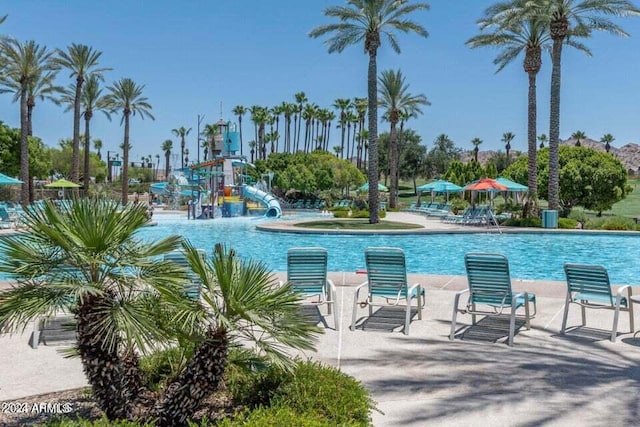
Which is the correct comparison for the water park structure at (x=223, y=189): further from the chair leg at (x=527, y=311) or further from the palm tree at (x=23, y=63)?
the chair leg at (x=527, y=311)

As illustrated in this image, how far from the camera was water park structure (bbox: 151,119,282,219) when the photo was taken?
122 feet

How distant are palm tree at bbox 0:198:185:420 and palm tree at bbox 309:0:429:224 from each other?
22944 millimetres

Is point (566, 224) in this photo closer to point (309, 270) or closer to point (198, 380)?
point (309, 270)

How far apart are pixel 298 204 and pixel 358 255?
37.7 meters

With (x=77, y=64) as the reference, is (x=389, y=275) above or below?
below

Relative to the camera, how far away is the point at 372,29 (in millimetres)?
26953

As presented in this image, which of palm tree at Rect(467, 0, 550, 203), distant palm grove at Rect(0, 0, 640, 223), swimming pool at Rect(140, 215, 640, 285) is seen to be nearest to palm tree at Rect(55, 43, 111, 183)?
distant palm grove at Rect(0, 0, 640, 223)

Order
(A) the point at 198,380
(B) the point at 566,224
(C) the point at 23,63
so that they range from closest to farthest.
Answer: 1. (A) the point at 198,380
2. (B) the point at 566,224
3. (C) the point at 23,63

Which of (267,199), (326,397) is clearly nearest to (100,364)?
(326,397)

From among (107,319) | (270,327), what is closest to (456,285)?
(270,327)

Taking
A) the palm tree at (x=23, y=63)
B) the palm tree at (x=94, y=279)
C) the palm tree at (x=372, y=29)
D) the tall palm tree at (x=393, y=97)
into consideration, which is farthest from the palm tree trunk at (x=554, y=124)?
the palm tree at (x=23, y=63)

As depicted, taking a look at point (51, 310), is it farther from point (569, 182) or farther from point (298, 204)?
point (298, 204)

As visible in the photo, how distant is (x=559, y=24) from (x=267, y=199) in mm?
22381

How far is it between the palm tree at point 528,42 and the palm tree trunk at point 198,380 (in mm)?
25329
